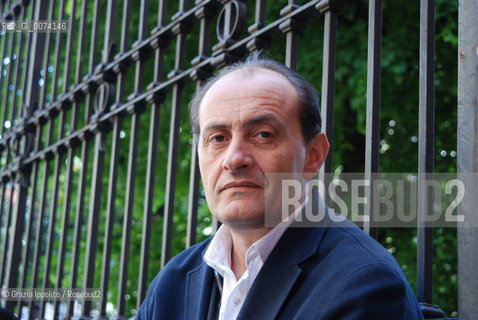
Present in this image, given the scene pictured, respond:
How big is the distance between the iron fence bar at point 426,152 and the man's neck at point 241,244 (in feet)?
1.64

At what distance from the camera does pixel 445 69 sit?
19.4ft

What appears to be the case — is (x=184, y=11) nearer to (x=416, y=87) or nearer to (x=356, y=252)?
(x=356, y=252)

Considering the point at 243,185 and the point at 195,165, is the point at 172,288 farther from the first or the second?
the point at 195,165

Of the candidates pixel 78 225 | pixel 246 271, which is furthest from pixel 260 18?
pixel 78 225

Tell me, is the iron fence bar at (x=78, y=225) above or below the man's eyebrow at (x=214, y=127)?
below

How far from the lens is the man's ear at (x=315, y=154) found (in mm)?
2225

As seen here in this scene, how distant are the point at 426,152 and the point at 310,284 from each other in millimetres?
536

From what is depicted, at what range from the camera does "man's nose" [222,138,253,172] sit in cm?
205

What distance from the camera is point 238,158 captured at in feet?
6.75

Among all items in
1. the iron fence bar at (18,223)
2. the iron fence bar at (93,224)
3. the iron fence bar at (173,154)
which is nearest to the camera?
the iron fence bar at (173,154)

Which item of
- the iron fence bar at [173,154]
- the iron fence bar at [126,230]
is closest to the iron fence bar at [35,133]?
the iron fence bar at [126,230]

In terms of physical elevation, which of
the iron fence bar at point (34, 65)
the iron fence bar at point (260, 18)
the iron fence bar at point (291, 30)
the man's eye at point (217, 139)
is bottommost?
the man's eye at point (217, 139)

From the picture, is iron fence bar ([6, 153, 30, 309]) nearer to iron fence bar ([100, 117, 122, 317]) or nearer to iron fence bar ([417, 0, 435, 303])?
iron fence bar ([100, 117, 122, 317])

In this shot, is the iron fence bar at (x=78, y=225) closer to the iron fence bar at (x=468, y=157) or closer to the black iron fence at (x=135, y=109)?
the black iron fence at (x=135, y=109)
